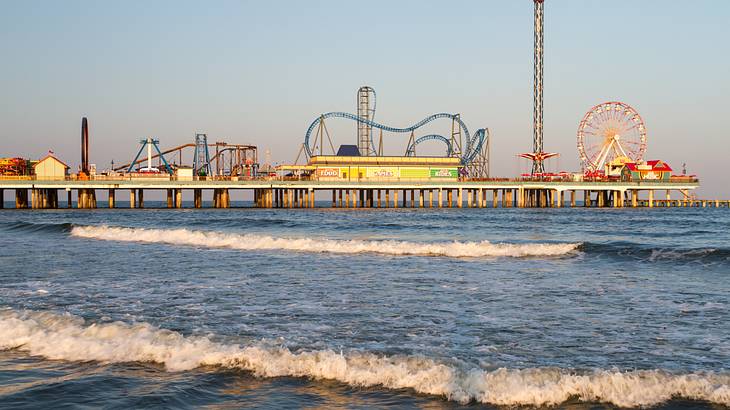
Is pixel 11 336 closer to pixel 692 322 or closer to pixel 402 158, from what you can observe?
pixel 692 322

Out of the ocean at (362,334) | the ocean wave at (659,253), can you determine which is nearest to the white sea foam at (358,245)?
the ocean wave at (659,253)

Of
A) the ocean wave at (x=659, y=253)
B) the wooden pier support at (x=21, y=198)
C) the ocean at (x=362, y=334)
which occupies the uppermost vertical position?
the wooden pier support at (x=21, y=198)

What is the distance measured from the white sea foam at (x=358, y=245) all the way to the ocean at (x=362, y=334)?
350cm

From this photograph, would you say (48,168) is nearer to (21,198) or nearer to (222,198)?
(21,198)

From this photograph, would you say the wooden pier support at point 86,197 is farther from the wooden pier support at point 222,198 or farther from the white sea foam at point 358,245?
the white sea foam at point 358,245

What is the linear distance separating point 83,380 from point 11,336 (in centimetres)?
277

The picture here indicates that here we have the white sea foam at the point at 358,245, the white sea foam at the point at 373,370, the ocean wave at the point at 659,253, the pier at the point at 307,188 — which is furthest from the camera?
the pier at the point at 307,188

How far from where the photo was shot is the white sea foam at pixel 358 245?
24344mm

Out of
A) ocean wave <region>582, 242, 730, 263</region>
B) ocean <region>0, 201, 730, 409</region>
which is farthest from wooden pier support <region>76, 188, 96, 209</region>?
ocean wave <region>582, 242, 730, 263</region>

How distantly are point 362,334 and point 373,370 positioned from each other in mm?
2020

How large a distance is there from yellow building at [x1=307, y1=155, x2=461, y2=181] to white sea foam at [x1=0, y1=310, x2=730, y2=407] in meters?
67.8

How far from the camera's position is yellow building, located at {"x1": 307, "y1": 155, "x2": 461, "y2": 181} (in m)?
78.2

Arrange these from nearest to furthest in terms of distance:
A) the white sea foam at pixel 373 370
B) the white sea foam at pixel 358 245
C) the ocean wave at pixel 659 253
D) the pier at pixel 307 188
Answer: the white sea foam at pixel 373 370
the ocean wave at pixel 659 253
the white sea foam at pixel 358 245
the pier at pixel 307 188

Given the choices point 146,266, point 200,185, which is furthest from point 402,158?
point 146,266
